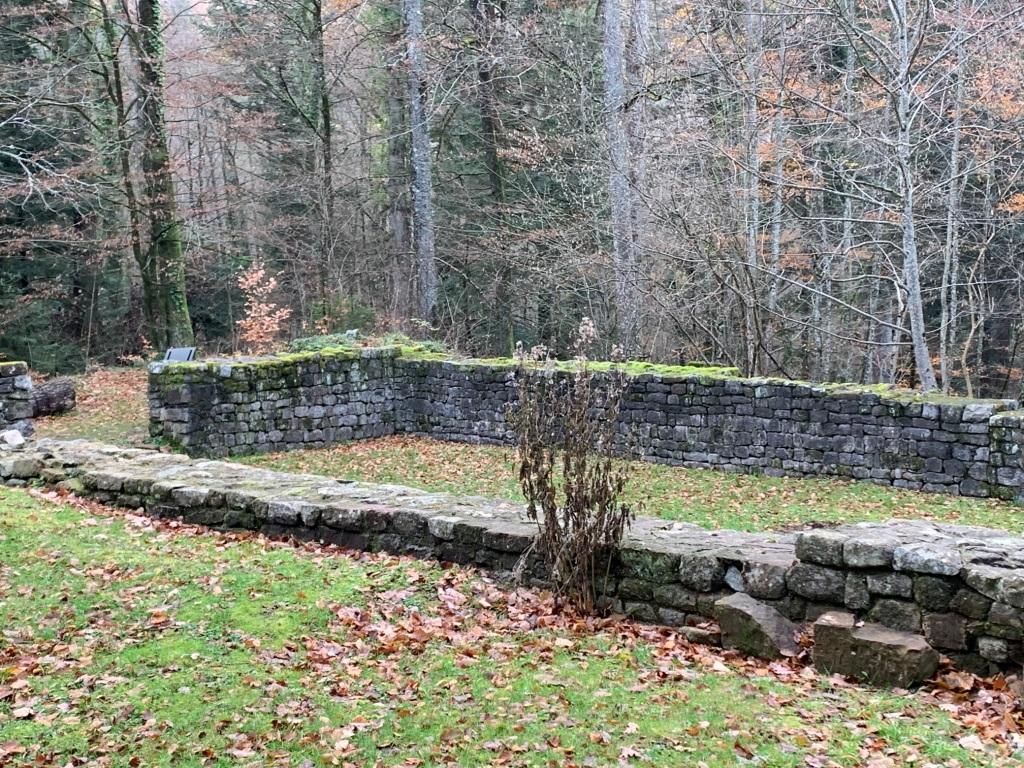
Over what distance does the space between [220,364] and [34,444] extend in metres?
3.32

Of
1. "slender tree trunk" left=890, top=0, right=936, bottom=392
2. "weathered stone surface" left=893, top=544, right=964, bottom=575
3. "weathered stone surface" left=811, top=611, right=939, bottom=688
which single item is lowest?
"weathered stone surface" left=811, top=611, right=939, bottom=688

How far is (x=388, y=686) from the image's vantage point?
407 cm

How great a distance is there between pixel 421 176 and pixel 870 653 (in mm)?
17554

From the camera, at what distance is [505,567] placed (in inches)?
224

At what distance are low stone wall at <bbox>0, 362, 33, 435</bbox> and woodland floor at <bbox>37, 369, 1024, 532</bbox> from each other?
0.81 m

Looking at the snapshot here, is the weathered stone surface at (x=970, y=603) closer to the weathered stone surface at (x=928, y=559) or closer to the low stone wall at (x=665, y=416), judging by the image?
the weathered stone surface at (x=928, y=559)

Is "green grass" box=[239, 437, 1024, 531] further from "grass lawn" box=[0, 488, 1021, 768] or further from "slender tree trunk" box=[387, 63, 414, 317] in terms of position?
"slender tree trunk" box=[387, 63, 414, 317]

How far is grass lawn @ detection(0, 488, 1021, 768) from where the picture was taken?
341 cm

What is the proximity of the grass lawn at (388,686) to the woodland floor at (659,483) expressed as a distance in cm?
356

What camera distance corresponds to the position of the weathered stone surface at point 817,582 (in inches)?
176

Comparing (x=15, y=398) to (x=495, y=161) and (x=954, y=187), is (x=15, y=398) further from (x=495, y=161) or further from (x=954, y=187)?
(x=954, y=187)

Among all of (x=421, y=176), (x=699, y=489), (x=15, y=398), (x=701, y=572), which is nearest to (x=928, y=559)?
(x=701, y=572)

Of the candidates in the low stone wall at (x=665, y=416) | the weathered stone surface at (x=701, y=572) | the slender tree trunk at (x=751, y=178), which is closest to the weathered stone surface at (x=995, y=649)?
the weathered stone surface at (x=701, y=572)

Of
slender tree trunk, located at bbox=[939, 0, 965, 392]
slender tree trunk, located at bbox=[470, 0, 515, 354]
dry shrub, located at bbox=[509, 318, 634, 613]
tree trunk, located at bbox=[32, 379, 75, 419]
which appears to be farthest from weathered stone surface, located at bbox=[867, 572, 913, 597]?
slender tree trunk, located at bbox=[470, 0, 515, 354]
